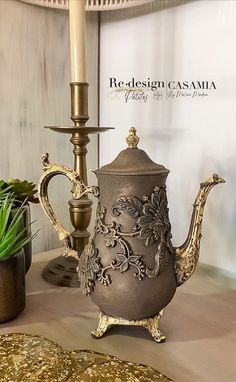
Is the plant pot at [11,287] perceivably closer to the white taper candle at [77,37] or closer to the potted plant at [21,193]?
the potted plant at [21,193]

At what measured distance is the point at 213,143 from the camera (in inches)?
28.5

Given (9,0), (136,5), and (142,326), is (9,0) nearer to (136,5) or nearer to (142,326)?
(136,5)

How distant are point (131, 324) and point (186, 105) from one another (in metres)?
0.44

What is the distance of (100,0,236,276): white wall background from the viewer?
70 cm

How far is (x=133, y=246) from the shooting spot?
46cm

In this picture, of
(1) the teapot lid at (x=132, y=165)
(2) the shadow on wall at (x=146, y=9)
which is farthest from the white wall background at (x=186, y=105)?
(1) the teapot lid at (x=132, y=165)

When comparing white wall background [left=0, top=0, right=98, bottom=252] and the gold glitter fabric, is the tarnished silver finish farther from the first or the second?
white wall background [left=0, top=0, right=98, bottom=252]

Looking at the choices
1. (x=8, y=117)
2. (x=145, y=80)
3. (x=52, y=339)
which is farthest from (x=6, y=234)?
(x=145, y=80)

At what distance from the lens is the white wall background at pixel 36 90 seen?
0.76 meters

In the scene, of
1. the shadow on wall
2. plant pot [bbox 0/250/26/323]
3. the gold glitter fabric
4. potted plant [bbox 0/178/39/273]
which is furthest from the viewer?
the shadow on wall

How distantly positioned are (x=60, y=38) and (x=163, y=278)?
0.58 metres

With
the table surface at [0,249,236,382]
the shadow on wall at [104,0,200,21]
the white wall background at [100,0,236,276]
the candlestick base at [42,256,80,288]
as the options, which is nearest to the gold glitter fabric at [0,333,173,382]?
the table surface at [0,249,236,382]

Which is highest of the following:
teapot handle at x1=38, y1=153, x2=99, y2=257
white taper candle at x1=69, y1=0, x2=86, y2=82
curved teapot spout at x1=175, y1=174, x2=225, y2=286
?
white taper candle at x1=69, y1=0, x2=86, y2=82

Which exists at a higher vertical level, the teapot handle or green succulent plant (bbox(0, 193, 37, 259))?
the teapot handle
